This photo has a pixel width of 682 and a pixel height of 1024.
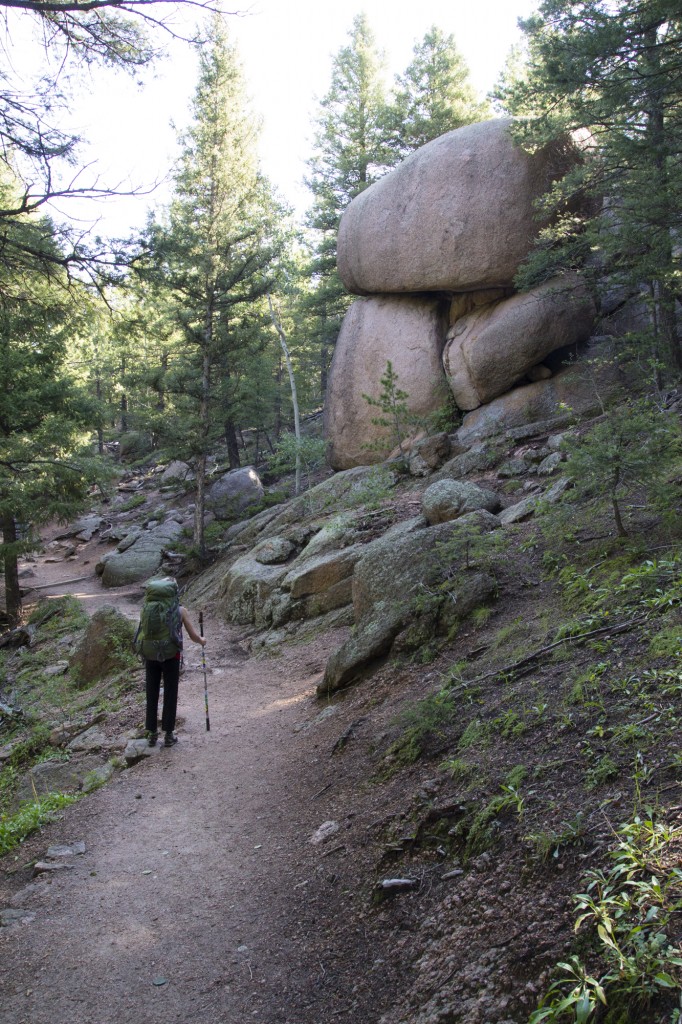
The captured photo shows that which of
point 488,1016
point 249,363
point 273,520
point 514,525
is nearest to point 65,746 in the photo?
point 514,525

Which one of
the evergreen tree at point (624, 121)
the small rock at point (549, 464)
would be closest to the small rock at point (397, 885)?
the small rock at point (549, 464)

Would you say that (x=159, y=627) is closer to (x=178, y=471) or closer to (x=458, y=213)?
(x=458, y=213)

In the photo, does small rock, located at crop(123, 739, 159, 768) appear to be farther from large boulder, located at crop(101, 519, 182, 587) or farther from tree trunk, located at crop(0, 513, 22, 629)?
large boulder, located at crop(101, 519, 182, 587)

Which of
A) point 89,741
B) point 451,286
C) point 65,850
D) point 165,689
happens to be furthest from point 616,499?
point 451,286

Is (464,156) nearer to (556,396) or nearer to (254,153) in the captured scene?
(556,396)

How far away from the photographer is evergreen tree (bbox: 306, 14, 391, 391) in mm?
23500

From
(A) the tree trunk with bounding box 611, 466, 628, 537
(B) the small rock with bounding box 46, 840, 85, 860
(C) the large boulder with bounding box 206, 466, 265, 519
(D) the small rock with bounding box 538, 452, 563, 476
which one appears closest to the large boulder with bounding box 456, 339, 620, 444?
(D) the small rock with bounding box 538, 452, 563, 476

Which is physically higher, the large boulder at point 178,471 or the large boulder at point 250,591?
the large boulder at point 178,471

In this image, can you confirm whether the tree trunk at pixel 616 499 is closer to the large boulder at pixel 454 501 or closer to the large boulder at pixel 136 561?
the large boulder at pixel 454 501

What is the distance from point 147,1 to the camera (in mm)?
4895

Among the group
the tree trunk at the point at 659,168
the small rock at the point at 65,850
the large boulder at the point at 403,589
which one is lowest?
the small rock at the point at 65,850

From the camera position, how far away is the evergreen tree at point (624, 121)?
9.41m

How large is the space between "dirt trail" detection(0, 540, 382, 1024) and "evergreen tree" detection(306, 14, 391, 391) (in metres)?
19.6

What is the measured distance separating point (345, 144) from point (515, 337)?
42.1 ft
